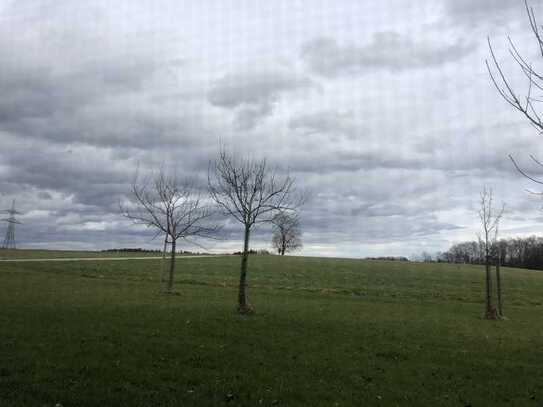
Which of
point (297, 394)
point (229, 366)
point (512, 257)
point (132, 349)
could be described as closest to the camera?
point (297, 394)

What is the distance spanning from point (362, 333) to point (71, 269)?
127 feet

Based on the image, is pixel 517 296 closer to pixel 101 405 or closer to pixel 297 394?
pixel 297 394

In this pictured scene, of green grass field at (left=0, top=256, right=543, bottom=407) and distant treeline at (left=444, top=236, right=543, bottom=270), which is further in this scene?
distant treeline at (left=444, top=236, right=543, bottom=270)

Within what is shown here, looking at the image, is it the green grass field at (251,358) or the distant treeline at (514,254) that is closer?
the green grass field at (251,358)

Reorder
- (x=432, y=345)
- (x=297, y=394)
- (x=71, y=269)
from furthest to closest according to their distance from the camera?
1. (x=71, y=269)
2. (x=432, y=345)
3. (x=297, y=394)

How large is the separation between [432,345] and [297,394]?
716cm

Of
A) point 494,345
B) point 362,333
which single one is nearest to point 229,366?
point 362,333

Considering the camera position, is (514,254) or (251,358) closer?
(251,358)

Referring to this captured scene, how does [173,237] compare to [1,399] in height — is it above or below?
above

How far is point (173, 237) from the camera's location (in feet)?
93.7

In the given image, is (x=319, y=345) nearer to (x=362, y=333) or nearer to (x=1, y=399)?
(x=362, y=333)

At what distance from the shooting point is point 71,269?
4662 cm

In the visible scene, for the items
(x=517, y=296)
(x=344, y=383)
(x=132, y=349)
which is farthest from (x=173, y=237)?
(x=517, y=296)

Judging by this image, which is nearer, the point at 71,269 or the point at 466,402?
the point at 466,402
